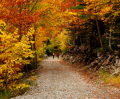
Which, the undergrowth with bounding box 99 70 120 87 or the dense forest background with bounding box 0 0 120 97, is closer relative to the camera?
the dense forest background with bounding box 0 0 120 97

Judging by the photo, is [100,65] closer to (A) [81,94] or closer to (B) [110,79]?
(B) [110,79]

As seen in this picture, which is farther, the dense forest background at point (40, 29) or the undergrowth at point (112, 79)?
the undergrowth at point (112, 79)

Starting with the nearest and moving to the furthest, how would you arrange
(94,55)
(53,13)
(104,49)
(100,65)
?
(100,65), (104,49), (53,13), (94,55)

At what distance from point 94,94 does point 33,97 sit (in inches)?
126

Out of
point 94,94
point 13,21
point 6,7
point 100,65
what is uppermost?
point 6,7

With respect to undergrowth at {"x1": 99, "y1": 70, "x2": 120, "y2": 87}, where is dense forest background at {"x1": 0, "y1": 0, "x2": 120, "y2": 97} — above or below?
above

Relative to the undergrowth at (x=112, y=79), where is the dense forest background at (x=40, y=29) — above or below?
above

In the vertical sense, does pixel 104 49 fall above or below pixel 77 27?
below

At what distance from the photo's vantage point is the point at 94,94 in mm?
6207

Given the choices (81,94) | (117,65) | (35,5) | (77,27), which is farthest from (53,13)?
(81,94)

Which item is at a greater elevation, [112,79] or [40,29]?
[40,29]

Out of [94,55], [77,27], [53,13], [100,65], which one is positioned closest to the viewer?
[100,65]

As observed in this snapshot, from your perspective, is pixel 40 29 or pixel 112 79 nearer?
pixel 112 79

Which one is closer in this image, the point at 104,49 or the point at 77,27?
the point at 104,49
